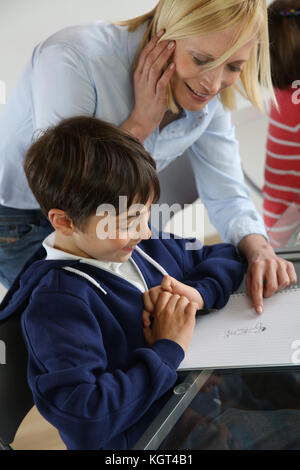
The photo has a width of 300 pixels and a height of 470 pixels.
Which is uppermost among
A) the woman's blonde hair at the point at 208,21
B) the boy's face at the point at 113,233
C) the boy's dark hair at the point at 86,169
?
the woman's blonde hair at the point at 208,21

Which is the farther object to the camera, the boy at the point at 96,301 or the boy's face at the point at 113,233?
the boy's face at the point at 113,233

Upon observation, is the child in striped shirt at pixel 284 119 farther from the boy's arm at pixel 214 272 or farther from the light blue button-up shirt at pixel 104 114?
the boy's arm at pixel 214 272

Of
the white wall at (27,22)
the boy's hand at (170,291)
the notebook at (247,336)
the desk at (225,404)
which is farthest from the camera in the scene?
the white wall at (27,22)

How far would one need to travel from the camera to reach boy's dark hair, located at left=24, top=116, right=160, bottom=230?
32.2 inches

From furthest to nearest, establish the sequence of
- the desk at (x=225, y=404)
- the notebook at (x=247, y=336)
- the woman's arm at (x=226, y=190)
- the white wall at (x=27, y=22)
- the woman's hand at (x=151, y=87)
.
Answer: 1. the white wall at (x=27, y=22)
2. the woman's arm at (x=226, y=190)
3. the woman's hand at (x=151, y=87)
4. the notebook at (x=247, y=336)
5. the desk at (x=225, y=404)

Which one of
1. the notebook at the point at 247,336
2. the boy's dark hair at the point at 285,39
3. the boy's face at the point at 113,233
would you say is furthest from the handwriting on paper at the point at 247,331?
the boy's dark hair at the point at 285,39

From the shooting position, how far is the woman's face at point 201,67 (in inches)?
37.9

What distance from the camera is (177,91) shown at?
1089mm

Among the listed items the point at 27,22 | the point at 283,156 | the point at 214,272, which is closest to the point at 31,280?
the point at 214,272

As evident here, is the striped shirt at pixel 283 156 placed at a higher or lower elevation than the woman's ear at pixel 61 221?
lower

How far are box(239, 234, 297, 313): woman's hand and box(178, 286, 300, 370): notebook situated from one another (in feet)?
0.05

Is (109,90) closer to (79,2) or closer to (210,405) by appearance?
(210,405)

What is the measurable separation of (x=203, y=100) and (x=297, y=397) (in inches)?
24.3

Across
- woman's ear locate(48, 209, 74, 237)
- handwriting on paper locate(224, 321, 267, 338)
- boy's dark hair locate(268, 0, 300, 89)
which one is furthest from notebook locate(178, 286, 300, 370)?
boy's dark hair locate(268, 0, 300, 89)
